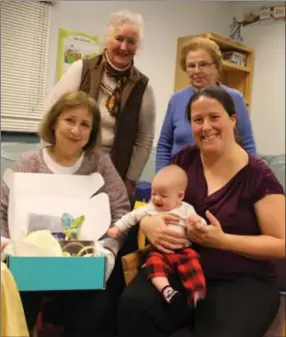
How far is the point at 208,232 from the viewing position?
2.59 feet

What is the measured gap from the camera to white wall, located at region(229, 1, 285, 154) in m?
0.79

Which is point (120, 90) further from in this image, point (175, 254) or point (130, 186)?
point (175, 254)

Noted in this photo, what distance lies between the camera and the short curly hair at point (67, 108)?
0.84 meters

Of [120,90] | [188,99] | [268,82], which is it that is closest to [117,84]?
[120,90]

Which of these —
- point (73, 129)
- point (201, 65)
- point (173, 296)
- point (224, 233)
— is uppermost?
point (201, 65)

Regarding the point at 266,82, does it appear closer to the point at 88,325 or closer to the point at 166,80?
the point at 166,80

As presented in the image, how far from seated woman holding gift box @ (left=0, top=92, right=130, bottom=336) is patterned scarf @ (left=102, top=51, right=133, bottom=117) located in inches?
1.1

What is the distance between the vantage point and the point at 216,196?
803 millimetres

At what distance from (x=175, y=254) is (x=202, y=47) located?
33cm

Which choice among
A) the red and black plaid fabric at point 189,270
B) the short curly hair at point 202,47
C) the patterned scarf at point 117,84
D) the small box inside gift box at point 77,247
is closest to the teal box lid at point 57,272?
the small box inside gift box at point 77,247

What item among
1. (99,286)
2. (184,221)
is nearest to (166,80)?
(184,221)

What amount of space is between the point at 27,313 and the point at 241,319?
0.35m

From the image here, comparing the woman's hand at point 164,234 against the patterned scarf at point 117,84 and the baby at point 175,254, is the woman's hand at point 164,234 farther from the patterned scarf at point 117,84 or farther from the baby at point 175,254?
the patterned scarf at point 117,84

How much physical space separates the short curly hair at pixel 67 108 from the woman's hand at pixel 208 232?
21cm
